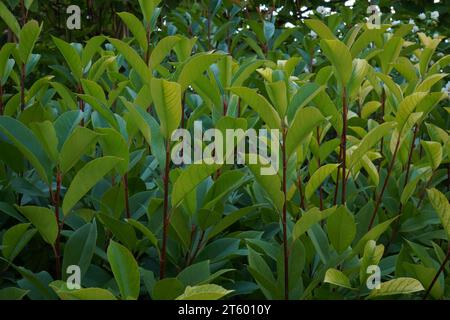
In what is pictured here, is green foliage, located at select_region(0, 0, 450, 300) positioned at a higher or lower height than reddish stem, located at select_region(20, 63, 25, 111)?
lower

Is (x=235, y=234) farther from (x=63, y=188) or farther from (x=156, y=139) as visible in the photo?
(x=63, y=188)

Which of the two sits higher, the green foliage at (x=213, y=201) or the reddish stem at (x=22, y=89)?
the reddish stem at (x=22, y=89)

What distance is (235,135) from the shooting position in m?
0.92

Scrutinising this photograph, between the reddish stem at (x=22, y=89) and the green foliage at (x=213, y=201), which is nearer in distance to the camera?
the green foliage at (x=213, y=201)

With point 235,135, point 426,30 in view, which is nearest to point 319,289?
point 235,135

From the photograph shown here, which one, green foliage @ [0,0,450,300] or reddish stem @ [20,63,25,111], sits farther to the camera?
reddish stem @ [20,63,25,111]

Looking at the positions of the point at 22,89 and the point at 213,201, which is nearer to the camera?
the point at 213,201

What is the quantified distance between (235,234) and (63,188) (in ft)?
1.06

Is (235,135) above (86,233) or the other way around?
above

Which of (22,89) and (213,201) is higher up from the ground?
(22,89)

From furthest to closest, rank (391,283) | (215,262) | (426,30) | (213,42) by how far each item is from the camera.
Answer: (426,30) < (213,42) < (215,262) < (391,283)

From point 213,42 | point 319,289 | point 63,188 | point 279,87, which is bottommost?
point 319,289

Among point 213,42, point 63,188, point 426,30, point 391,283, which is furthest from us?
point 426,30

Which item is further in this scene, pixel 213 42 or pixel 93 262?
pixel 213 42
